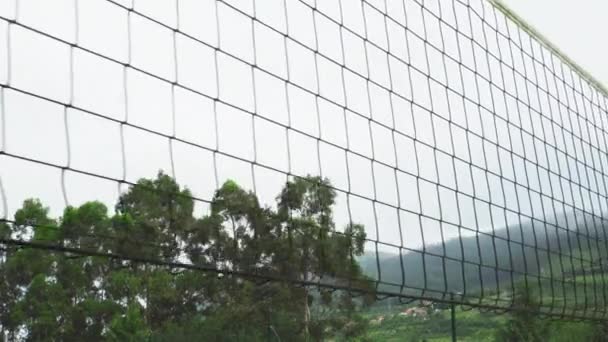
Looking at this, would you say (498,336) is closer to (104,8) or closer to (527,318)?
(527,318)

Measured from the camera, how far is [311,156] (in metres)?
7.63

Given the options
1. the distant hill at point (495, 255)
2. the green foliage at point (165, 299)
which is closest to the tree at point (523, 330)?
the distant hill at point (495, 255)

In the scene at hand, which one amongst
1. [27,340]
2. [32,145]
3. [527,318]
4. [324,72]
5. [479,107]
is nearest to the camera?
[32,145]

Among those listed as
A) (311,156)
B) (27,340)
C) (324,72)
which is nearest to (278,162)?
(311,156)

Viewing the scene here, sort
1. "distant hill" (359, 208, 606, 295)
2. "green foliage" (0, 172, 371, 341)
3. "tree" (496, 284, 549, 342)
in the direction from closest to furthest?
1. "distant hill" (359, 208, 606, 295)
2. "green foliage" (0, 172, 371, 341)
3. "tree" (496, 284, 549, 342)

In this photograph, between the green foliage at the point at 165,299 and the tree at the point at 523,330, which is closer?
the green foliage at the point at 165,299

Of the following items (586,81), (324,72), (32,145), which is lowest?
(32,145)

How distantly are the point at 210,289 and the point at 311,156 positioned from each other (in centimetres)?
1144

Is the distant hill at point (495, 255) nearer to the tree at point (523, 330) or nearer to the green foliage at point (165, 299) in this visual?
the green foliage at point (165, 299)

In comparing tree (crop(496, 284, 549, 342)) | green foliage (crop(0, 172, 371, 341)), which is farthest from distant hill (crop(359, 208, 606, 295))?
tree (crop(496, 284, 549, 342))

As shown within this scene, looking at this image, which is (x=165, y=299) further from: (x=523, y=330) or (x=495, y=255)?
(x=523, y=330)

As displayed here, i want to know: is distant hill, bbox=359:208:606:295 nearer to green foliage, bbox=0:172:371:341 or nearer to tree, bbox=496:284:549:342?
green foliage, bbox=0:172:371:341

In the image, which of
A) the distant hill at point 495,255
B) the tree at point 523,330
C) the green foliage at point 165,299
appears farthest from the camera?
the tree at point 523,330

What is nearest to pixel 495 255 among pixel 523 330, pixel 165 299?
pixel 165 299
